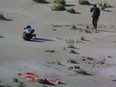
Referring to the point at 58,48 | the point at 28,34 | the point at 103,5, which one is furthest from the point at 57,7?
the point at 58,48

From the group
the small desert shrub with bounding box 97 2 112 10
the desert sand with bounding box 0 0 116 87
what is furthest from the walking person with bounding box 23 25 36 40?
the small desert shrub with bounding box 97 2 112 10

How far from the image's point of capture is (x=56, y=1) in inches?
1734

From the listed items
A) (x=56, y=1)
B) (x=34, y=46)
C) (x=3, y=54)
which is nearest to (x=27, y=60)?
(x=3, y=54)

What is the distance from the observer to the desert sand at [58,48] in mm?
22328

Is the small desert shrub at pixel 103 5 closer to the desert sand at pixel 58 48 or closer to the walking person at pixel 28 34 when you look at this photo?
the desert sand at pixel 58 48

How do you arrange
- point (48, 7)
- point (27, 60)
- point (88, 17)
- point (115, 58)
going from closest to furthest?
point (27, 60), point (115, 58), point (88, 17), point (48, 7)

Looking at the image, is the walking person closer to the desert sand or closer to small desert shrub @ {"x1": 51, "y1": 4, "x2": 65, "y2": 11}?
the desert sand

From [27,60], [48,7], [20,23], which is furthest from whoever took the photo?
[48,7]

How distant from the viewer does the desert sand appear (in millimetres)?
22328

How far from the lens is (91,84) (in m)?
21.4

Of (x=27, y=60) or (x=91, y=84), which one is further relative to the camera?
(x=27, y=60)

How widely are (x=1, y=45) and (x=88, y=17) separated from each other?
44.1 feet

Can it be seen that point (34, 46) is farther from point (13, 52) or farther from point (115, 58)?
point (115, 58)

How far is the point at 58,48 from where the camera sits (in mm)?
27750
